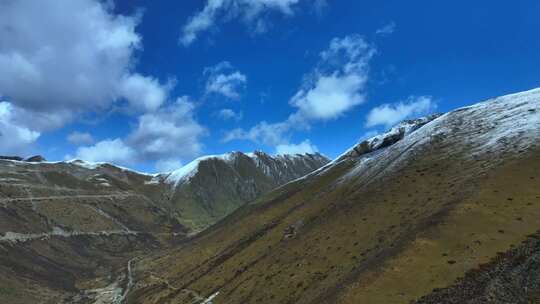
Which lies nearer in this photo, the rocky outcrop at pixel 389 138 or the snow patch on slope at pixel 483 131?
the snow patch on slope at pixel 483 131

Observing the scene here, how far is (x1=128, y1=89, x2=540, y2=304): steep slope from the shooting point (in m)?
49.6

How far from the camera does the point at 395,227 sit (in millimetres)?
68250

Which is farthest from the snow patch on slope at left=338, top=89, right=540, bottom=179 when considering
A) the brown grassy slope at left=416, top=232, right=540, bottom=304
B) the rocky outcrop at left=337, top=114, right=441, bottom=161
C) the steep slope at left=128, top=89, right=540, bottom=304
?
the brown grassy slope at left=416, top=232, right=540, bottom=304

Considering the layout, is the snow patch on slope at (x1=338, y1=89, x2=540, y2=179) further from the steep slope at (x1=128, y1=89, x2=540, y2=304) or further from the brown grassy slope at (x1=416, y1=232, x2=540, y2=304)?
the brown grassy slope at (x1=416, y1=232, x2=540, y2=304)

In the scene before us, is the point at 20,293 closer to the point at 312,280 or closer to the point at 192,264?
the point at 192,264

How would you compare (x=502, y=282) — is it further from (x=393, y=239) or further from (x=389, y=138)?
(x=389, y=138)

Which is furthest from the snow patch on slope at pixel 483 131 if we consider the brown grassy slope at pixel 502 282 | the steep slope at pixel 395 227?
the brown grassy slope at pixel 502 282

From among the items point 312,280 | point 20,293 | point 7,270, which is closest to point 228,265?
point 312,280

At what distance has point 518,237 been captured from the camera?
162 ft

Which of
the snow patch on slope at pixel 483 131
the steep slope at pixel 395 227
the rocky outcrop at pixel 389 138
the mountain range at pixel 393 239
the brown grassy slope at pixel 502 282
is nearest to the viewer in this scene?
the brown grassy slope at pixel 502 282

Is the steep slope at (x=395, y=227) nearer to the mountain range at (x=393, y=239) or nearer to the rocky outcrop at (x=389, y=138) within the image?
the mountain range at (x=393, y=239)

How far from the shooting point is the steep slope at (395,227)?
49.6m

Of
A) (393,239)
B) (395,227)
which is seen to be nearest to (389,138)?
(395,227)

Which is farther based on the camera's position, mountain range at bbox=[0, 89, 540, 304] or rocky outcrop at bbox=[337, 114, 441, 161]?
rocky outcrop at bbox=[337, 114, 441, 161]
